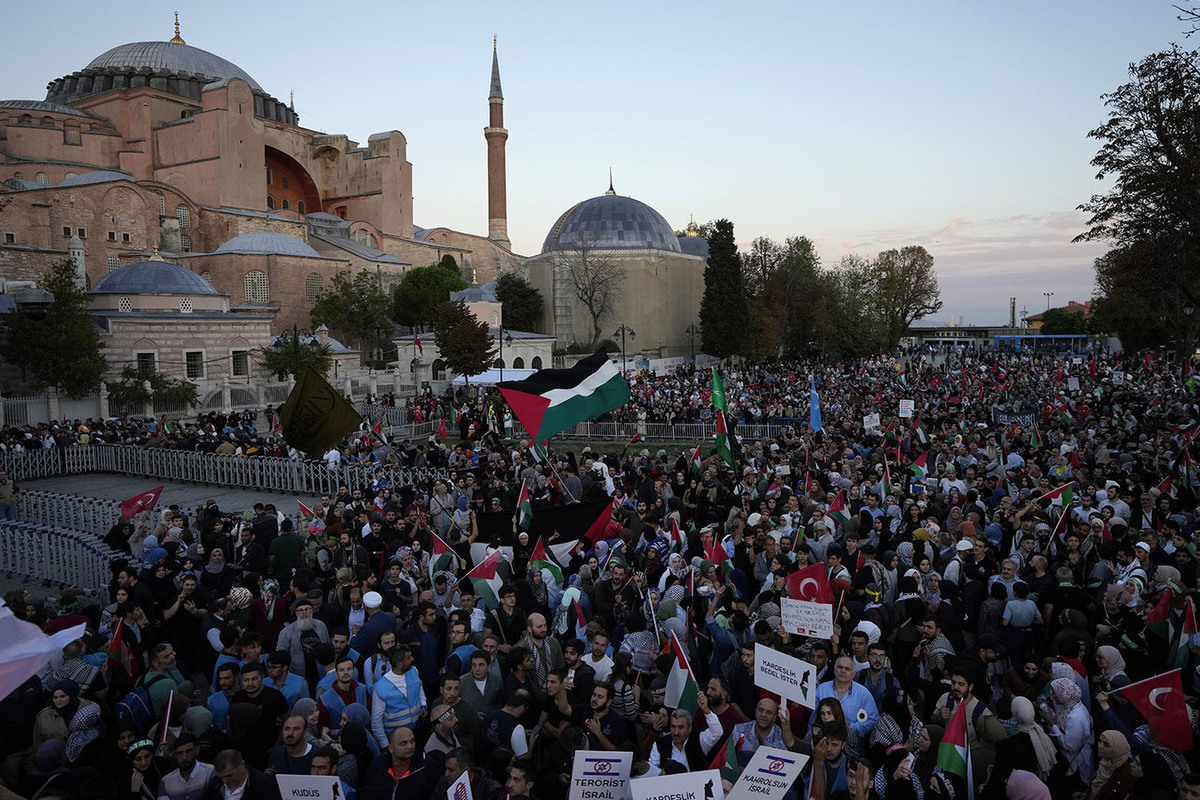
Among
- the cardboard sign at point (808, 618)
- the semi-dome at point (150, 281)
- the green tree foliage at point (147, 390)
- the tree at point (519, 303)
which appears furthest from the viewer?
the tree at point (519, 303)

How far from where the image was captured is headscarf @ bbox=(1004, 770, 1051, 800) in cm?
416

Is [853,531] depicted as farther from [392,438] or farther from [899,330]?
[899,330]

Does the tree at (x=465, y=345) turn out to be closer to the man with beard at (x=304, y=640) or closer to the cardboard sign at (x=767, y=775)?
the man with beard at (x=304, y=640)

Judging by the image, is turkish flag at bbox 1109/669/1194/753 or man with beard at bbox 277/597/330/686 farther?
man with beard at bbox 277/597/330/686

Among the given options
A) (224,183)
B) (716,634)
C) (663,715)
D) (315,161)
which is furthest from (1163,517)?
(315,161)

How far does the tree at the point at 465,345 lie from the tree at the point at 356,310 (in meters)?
12.0

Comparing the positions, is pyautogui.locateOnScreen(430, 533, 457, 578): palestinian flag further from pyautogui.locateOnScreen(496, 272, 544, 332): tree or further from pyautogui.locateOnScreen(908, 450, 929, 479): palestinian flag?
pyautogui.locateOnScreen(496, 272, 544, 332): tree

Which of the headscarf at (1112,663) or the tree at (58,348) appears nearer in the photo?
the headscarf at (1112,663)

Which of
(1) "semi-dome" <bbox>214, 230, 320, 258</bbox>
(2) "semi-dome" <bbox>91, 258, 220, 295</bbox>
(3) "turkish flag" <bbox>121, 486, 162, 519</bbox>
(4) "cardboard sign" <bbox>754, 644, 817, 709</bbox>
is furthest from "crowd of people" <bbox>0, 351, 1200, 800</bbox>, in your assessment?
(1) "semi-dome" <bbox>214, 230, 320, 258</bbox>

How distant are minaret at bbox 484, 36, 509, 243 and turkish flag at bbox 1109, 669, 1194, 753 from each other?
67.6m

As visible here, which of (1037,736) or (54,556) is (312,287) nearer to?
(54,556)

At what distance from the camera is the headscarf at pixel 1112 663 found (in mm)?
5258

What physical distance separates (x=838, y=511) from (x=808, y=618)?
4.01 meters

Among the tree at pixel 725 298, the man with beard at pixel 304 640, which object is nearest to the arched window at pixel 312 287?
the tree at pixel 725 298
